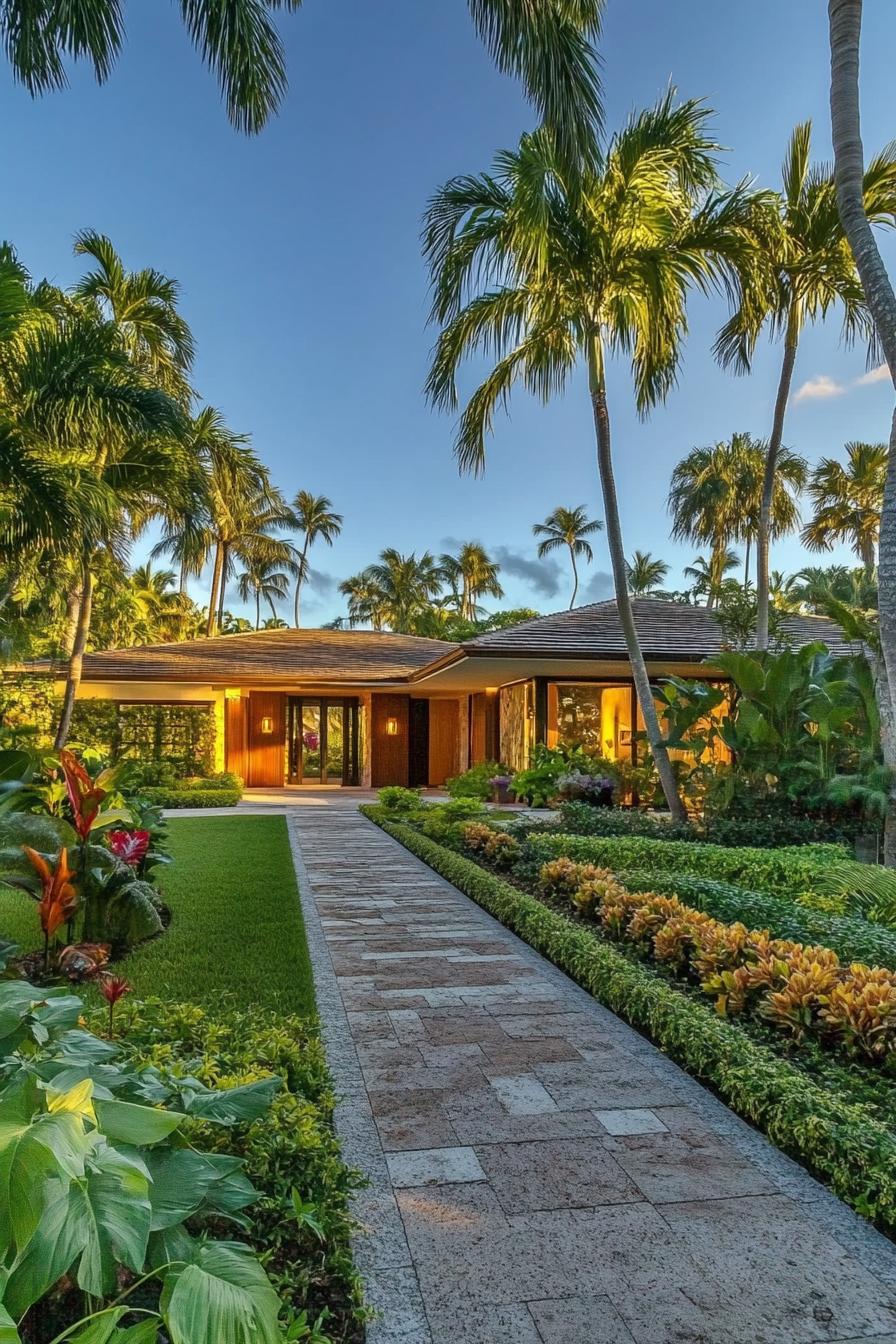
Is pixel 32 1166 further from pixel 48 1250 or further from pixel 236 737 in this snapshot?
pixel 236 737

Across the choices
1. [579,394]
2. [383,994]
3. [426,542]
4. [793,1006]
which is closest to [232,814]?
[579,394]

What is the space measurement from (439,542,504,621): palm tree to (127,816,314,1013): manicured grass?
1465 inches

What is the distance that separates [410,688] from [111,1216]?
19.3 meters

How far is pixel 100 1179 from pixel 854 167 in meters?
8.62

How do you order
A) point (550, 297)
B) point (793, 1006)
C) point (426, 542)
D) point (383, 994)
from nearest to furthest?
point (793, 1006) → point (383, 994) → point (550, 297) → point (426, 542)

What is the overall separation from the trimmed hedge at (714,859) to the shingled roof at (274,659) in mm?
10983

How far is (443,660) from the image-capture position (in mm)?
14836

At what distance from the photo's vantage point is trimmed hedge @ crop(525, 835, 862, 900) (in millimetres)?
6758

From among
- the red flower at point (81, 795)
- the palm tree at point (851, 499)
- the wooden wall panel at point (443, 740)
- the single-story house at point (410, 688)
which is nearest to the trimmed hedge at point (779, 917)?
the red flower at point (81, 795)

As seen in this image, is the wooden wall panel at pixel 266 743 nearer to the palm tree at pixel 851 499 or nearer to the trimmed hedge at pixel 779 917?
the trimmed hedge at pixel 779 917

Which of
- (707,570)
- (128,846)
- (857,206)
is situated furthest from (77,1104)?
(707,570)

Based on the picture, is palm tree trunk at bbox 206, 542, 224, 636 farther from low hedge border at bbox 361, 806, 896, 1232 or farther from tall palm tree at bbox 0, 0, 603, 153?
low hedge border at bbox 361, 806, 896, 1232

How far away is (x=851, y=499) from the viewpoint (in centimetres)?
2698

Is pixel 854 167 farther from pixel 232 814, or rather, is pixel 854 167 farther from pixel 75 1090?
pixel 232 814
